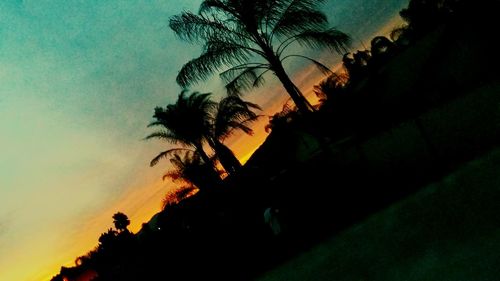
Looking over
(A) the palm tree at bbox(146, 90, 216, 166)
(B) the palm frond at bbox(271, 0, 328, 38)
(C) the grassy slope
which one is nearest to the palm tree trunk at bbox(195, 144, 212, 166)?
(A) the palm tree at bbox(146, 90, 216, 166)

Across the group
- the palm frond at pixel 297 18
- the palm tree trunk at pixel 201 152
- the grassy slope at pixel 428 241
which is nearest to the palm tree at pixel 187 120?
the palm tree trunk at pixel 201 152

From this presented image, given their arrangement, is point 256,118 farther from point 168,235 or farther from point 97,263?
point 168,235

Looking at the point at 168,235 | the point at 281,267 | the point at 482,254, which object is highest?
the point at 168,235

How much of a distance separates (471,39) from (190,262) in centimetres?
955

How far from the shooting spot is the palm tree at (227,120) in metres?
27.0

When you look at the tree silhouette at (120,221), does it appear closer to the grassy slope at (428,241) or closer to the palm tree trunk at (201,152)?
the grassy slope at (428,241)

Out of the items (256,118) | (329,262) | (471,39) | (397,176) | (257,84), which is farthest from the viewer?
(256,118)

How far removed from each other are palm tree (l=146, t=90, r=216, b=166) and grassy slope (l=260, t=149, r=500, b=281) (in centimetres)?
1971

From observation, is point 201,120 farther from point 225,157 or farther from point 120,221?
point 120,221

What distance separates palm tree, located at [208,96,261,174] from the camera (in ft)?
88.5

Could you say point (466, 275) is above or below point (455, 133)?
below

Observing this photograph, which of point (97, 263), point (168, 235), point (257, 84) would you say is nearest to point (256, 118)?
point (257, 84)

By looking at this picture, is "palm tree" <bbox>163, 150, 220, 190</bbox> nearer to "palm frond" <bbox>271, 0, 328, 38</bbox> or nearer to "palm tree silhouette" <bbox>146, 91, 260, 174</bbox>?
"palm tree silhouette" <bbox>146, 91, 260, 174</bbox>

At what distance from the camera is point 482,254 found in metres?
4.63
